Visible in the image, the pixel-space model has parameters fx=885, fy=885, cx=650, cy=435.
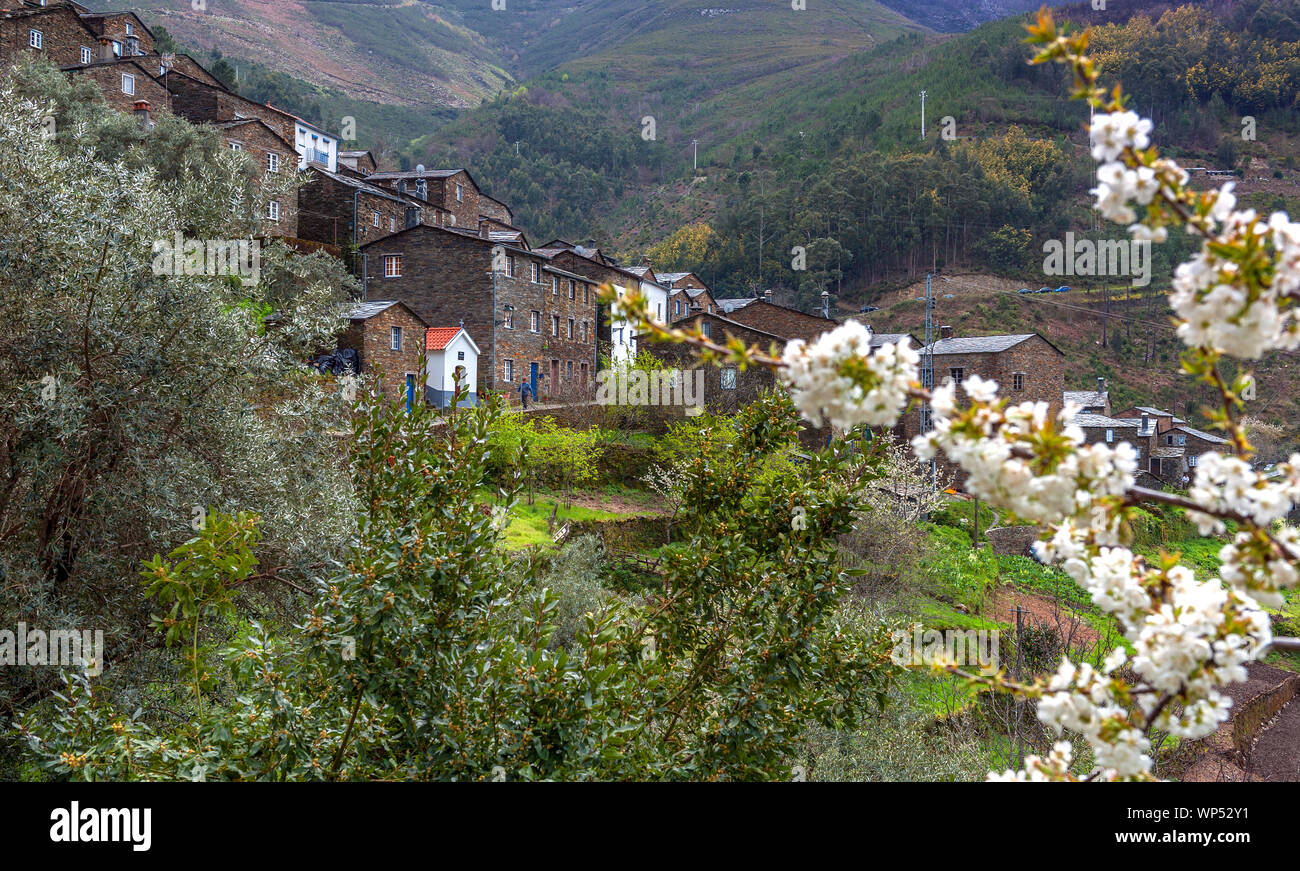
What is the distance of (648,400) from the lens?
40.6 meters

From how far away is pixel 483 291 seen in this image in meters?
43.1

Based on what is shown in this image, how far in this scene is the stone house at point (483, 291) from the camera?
42.9 metres

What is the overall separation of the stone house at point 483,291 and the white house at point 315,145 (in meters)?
16.4

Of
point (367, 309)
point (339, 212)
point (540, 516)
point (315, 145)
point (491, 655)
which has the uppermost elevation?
point (315, 145)

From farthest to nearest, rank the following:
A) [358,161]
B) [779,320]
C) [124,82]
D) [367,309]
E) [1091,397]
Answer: [358,161], [1091,397], [779,320], [124,82], [367,309]

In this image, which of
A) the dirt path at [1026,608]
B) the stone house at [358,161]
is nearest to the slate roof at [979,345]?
the dirt path at [1026,608]

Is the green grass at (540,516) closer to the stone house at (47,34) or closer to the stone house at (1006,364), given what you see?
the stone house at (1006,364)

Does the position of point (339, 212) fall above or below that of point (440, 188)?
below

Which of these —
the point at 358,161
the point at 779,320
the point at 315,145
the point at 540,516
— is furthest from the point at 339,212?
the point at 779,320

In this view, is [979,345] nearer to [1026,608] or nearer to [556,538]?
[1026,608]

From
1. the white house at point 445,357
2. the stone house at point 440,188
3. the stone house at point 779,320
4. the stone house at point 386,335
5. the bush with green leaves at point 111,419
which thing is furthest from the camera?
the stone house at point 440,188

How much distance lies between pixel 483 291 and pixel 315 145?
26.6 metres

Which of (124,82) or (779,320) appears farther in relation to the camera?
(779,320)
